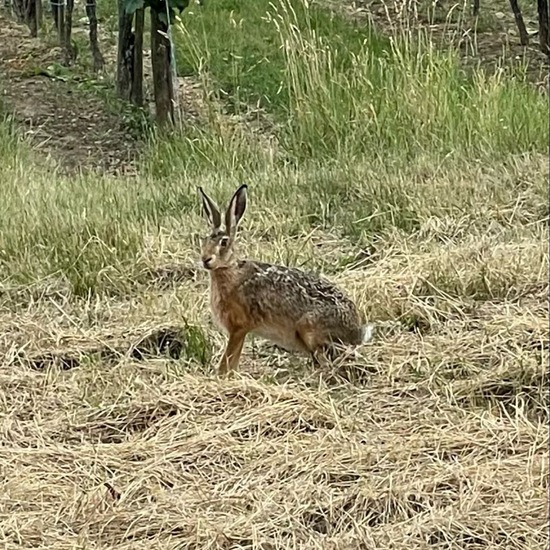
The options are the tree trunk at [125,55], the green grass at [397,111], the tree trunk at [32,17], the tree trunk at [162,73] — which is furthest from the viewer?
the tree trunk at [32,17]

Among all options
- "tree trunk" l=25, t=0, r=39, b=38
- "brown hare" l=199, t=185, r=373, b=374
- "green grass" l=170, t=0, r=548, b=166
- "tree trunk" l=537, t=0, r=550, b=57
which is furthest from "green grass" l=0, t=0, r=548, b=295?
"tree trunk" l=25, t=0, r=39, b=38

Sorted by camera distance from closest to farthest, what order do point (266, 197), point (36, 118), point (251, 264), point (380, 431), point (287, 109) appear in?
1. point (380, 431)
2. point (251, 264)
3. point (266, 197)
4. point (287, 109)
5. point (36, 118)

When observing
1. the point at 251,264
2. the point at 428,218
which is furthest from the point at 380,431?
the point at 428,218

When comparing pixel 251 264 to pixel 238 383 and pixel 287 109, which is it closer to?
pixel 238 383

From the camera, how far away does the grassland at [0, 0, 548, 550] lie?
3006 millimetres

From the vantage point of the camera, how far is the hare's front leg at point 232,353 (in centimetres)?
384

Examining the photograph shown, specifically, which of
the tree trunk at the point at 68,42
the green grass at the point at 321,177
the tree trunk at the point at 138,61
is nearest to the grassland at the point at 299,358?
the green grass at the point at 321,177

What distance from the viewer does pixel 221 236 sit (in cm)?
395

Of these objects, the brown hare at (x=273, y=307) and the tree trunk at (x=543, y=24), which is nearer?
the brown hare at (x=273, y=307)

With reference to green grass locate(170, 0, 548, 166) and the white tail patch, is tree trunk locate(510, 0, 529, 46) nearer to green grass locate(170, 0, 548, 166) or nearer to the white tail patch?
green grass locate(170, 0, 548, 166)

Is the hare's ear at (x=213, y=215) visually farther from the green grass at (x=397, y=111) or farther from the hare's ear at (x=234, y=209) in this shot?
the green grass at (x=397, y=111)

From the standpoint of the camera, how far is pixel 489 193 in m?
5.75

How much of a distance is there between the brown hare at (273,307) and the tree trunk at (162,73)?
181 inches

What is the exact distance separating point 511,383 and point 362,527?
0.96 meters
